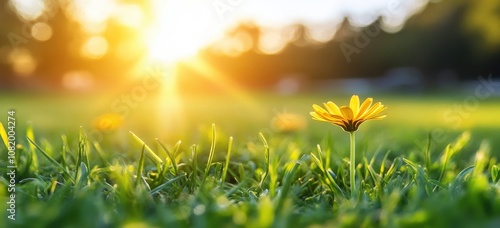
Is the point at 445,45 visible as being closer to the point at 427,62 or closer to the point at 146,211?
the point at 427,62

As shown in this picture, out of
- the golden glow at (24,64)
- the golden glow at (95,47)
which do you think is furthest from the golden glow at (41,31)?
the golden glow at (95,47)

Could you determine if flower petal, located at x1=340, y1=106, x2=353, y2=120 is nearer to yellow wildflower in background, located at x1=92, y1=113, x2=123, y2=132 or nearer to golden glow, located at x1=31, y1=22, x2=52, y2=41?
yellow wildflower in background, located at x1=92, y1=113, x2=123, y2=132

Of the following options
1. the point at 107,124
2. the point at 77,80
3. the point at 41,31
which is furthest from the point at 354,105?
the point at 77,80

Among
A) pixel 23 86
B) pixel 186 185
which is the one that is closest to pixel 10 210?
pixel 186 185

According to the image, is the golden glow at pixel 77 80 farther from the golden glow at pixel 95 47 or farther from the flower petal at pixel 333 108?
the flower petal at pixel 333 108

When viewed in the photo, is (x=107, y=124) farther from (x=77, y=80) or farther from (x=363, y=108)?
(x=77, y=80)

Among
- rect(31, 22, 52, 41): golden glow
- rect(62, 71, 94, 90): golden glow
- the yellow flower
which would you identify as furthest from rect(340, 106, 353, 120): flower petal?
rect(62, 71, 94, 90): golden glow

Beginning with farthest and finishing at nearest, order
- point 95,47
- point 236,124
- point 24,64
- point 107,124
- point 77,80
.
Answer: point 77,80
point 24,64
point 95,47
point 236,124
point 107,124

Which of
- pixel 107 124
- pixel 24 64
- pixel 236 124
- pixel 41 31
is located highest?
pixel 41 31

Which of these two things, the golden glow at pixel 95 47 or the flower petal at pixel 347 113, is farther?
the golden glow at pixel 95 47
